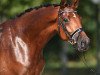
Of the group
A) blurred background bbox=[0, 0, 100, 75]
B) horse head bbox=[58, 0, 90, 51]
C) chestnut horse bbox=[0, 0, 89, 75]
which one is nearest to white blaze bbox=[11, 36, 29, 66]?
chestnut horse bbox=[0, 0, 89, 75]

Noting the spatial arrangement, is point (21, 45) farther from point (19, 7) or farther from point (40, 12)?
point (19, 7)

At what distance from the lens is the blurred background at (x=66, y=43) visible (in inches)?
649

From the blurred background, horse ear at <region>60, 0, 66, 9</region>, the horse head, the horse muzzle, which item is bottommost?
the blurred background

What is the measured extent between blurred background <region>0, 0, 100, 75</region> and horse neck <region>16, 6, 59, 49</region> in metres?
6.62

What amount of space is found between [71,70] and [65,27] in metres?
17.2

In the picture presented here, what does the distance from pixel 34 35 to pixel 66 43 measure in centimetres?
1276

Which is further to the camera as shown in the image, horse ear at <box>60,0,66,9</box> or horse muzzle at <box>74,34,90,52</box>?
horse ear at <box>60,0,66,9</box>

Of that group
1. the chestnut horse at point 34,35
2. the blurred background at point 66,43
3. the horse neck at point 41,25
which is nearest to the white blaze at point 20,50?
the chestnut horse at point 34,35

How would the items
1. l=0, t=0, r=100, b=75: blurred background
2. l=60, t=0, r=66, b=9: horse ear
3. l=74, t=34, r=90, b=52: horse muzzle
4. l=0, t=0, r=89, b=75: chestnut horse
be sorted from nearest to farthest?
l=74, t=34, r=90, b=52: horse muzzle, l=0, t=0, r=89, b=75: chestnut horse, l=60, t=0, r=66, b=9: horse ear, l=0, t=0, r=100, b=75: blurred background

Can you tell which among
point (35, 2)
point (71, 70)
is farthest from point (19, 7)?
point (71, 70)

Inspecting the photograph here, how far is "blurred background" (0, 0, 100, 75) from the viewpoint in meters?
16.5

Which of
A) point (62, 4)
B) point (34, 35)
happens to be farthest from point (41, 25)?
point (62, 4)

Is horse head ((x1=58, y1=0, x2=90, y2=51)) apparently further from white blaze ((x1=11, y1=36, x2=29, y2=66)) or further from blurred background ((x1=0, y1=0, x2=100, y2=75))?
blurred background ((x1=0, y1=0, x2=100, y2=75))

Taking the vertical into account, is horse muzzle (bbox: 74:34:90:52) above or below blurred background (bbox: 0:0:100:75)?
above
